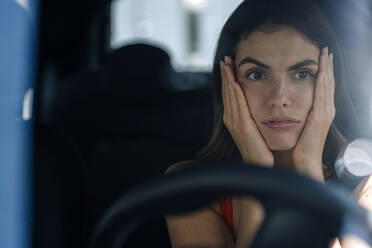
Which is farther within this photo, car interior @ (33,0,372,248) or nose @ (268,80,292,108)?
car interior @ (33,0,372,248)

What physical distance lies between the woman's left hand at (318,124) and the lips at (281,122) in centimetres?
3

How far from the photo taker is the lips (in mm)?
1030

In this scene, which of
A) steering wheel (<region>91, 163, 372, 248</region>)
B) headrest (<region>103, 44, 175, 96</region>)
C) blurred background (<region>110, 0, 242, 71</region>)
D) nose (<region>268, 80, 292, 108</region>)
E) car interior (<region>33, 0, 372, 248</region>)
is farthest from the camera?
blurred background (<region>110, 0, 242, 71</region>)

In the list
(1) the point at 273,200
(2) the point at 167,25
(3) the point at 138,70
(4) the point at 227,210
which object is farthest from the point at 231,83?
(2) the point at 167,25

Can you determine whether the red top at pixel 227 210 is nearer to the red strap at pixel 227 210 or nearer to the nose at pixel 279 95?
the red strap at pixel 227 210

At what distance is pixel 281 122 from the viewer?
103 centimetres

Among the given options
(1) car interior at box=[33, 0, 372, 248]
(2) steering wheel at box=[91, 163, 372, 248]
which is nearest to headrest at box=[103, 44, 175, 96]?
(1) car interior at box=[33, 0, 372, 248]

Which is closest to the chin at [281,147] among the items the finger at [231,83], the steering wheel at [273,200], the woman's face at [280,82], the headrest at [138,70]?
the woman's face at [280,82]

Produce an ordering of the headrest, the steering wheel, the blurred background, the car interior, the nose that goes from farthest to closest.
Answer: the blurred background < the headrest < the car interior < the nose < the steering wheel

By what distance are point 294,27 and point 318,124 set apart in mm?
204

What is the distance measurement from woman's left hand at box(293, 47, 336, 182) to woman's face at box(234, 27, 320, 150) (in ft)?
0.04

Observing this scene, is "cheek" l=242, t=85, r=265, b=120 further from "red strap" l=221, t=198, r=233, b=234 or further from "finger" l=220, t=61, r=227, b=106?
"red strap" l=221, t=198, r=233, b=234

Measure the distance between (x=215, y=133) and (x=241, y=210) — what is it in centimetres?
19

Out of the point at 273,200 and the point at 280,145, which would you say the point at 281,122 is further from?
the point at 273,200
